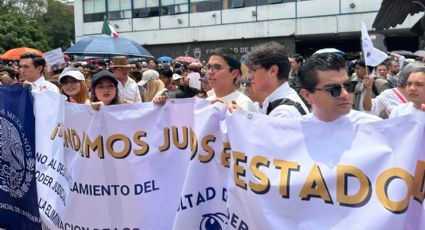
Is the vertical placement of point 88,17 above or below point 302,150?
above

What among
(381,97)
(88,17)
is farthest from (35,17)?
(381,97)

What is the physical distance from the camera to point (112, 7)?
3731 centimetres

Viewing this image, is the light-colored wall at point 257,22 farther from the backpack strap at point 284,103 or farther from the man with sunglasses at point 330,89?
the man with sunglasses at point 330,89

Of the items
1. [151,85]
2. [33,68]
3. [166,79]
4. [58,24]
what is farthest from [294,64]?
[58,24]

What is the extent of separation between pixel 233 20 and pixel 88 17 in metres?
12.7

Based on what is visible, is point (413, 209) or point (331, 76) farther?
point (331, 76)

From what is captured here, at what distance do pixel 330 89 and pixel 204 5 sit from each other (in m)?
32.0

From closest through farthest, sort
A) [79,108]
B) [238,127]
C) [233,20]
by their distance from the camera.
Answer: [238,127], [79,108], [233,20]

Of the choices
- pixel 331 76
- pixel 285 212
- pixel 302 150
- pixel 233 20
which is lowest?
pixel 285 212

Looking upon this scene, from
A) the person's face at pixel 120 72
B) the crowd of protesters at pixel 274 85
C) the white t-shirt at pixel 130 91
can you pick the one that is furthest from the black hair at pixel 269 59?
the person's face at pixel 120 72

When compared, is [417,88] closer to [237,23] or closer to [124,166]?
[124,166]

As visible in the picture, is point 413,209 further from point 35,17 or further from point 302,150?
point 35,17

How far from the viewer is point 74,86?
4.78 metres

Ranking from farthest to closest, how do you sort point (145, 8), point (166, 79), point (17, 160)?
point (145, 8) < point (166, 79) < point (17, 160)
